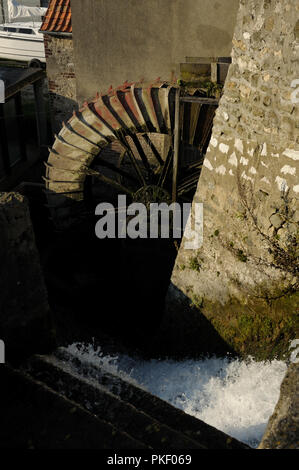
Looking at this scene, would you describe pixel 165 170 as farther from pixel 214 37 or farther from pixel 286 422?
pixel 286 422

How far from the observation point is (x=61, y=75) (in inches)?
435

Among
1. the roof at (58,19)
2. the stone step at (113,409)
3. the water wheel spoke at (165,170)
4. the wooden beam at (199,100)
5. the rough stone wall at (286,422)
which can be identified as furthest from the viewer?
the roof at (58,19)

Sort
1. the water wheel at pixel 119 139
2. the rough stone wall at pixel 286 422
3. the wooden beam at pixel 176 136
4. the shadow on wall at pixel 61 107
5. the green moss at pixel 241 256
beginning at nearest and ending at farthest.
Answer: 1. the rough stone wall at pixel 286 422
2. the green moss at pixel 241 256
3. the wooden beam at pixel 176 136
4. the water wheel at pixel 119 139
5. the shadow on wall at pixel 61 107

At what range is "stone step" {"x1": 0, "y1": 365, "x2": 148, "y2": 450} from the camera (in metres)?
2.14

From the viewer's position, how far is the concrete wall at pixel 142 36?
7.68 meters

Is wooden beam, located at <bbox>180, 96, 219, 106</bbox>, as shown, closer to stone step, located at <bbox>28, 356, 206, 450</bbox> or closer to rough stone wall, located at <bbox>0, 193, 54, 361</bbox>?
rough stone wall, located at <bbox>0, 193, 54, 361</bbox>

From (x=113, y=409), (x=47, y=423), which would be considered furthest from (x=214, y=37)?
(x=47, y=423)

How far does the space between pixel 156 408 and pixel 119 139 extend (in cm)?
579

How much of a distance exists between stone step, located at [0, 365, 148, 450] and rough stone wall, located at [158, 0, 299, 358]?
2826 mm

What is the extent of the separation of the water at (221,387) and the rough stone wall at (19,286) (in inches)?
47.7

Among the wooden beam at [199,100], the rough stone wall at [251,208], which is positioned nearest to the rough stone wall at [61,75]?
the wooden beam at [199,100]

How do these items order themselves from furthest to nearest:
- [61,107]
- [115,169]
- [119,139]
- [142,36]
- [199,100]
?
[61,107] → [115,169] → [142,36] → [119,139] → [199,100]

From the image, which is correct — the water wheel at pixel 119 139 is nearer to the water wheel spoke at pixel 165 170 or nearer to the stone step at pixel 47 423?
the water wheel spoke at pixel 165 170

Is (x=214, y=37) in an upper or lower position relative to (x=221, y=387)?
upper
